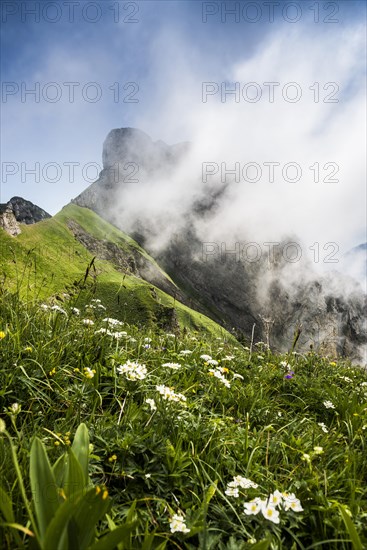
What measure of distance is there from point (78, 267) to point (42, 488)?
230 feet

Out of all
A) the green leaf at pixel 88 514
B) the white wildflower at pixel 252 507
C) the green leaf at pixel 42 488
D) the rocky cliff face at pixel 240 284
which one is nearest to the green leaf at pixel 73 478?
the green leaf at pixel 42 488

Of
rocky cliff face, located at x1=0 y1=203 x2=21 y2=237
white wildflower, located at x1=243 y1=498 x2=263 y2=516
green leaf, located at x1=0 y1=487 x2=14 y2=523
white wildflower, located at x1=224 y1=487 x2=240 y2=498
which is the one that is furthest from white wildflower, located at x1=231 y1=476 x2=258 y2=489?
rocky cliff face, located at x1=0 y1=203 x2=21 y2=237

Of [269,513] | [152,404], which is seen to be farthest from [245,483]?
[152,404]

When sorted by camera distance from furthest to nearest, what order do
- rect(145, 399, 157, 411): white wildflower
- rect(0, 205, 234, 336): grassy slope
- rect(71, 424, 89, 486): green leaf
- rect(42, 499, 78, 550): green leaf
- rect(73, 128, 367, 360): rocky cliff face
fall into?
rect(73, 128, 367, 360): rocky cliff face, rect(0, 205, 234, 336): grassy slope, rect(145, 399, 157, 411): white wildflower, rect(71, 424, 89, 486): green leaf, rect(42, 499, 78, 550): green leaf

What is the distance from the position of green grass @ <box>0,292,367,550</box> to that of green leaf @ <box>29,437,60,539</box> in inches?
3.7

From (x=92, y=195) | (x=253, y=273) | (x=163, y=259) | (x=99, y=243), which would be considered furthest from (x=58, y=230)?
(x=253, y=273)

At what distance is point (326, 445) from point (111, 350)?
259cm

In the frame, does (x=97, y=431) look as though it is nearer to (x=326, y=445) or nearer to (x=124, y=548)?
(x=124, y=548)

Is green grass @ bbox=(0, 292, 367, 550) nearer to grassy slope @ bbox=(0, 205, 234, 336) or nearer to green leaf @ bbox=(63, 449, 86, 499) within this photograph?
green leaf @ bbox=(63, 449, 86, 499)

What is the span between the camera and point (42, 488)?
1.79 m

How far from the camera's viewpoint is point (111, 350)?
4359mm

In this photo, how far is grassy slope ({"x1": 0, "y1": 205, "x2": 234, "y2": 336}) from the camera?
4150cm

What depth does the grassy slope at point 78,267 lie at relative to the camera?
41.5 metres

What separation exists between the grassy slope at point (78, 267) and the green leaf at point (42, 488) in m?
16.5
